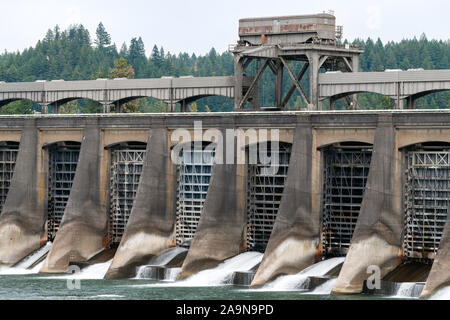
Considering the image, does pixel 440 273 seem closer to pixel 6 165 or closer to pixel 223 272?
pixel 223 272

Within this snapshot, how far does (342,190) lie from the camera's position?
3123 inches

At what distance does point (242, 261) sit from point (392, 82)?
17.6 metres

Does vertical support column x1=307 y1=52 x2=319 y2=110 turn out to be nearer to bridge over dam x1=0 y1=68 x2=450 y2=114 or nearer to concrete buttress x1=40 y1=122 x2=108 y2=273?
bridge over dam x1=0 y1=68 x2=450 y2=114

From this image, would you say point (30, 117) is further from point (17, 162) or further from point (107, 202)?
point (107, 202)

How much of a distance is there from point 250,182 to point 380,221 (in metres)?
13.9

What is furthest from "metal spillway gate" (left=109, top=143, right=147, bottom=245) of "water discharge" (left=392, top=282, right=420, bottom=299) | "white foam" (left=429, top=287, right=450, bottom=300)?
"white foam" (left=429, top=287, right=450, bottom=300)

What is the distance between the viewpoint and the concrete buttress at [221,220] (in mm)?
78812

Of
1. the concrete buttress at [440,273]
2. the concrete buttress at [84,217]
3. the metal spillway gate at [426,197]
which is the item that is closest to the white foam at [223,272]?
the metal spillway gate at [426,197]

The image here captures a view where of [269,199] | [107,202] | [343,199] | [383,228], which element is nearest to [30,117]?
[107,202]

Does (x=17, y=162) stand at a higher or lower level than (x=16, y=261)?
higher

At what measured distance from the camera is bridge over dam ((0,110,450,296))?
72812 millimetres

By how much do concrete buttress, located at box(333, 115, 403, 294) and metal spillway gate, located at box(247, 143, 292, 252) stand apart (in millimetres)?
10438

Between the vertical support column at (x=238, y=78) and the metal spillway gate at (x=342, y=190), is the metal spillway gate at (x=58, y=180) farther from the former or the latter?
the metal spillway gate at (x=342, y=190)

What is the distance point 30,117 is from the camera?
91750mm
